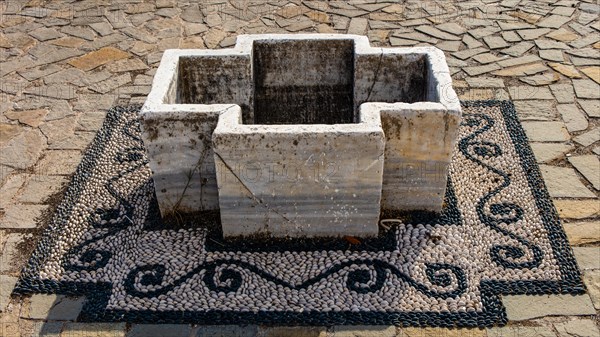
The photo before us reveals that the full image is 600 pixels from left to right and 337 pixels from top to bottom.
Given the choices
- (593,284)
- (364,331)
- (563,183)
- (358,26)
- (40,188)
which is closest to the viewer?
(364,331)

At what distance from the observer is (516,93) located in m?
6.52

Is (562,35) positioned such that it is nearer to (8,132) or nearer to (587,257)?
(587,257)

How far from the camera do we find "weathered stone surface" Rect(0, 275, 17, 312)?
4.30 metres

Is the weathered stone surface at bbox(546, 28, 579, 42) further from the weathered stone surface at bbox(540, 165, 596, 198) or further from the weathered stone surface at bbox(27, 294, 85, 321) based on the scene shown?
the weathered stone surface at bbox(27, 294, 85, 321)

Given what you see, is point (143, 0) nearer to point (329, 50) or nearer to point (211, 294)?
point (329, 50)

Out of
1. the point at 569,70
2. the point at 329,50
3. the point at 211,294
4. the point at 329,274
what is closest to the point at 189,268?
the point at 211,294

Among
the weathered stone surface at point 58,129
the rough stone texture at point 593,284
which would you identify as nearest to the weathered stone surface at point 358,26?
the weathered stone surface at point 58,129

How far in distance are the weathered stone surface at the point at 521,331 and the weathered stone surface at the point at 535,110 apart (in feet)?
8.71

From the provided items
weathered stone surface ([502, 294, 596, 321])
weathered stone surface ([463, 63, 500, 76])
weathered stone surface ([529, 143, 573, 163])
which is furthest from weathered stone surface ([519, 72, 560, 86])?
weathered stone surface ([502, 294, 596, 321])

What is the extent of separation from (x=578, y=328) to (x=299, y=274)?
1835 millimetres

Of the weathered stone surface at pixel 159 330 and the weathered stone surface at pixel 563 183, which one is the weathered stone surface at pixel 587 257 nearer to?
the weathered stone surface at pixel 563 183

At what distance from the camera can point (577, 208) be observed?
502 centimetres

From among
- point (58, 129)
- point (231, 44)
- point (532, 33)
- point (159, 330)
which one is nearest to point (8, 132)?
point (58, 129)

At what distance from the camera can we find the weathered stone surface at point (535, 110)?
20.1 ft
